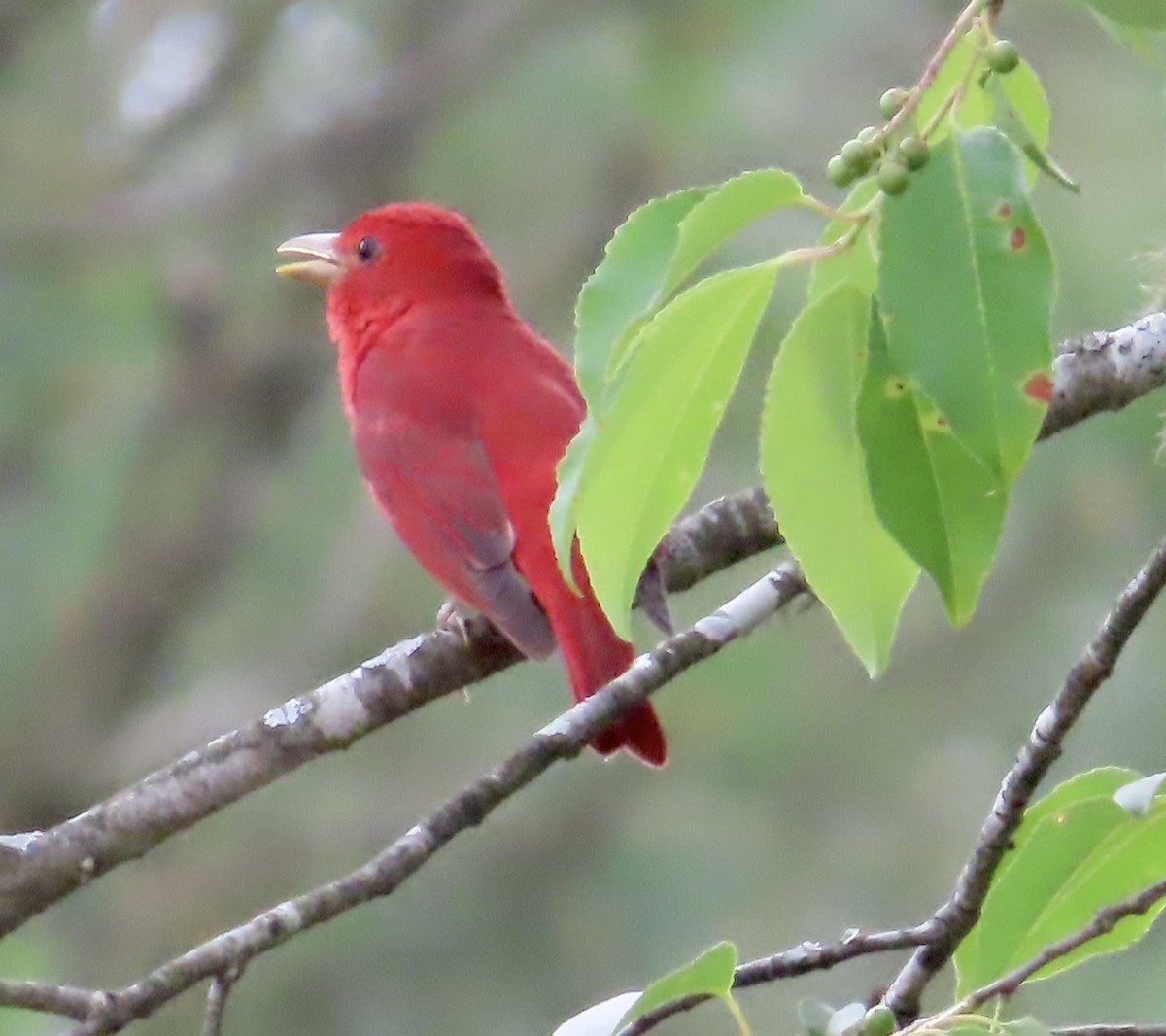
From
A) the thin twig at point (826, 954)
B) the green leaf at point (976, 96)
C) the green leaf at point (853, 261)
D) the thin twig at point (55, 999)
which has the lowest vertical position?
the thin twig at point (826, 954)

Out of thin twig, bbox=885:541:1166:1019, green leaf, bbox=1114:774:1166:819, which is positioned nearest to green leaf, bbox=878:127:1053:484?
green leaf, bbox=1114:774:1166:819

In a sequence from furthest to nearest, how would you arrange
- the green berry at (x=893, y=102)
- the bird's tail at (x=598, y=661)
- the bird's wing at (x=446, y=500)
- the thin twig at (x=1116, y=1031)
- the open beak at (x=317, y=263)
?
the open beak at (x=317, y=263)
the bird's wing at (x=446, y=500)
the bird's tail at (x=598, y=661)
the thin twig at (x=1116, y=1031)
the green berry at (x=893, y=102)

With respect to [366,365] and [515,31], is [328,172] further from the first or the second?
[366,365]

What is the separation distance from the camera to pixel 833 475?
152 centimetres

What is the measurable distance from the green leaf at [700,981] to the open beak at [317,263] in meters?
3.19

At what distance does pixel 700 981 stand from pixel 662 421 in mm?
417

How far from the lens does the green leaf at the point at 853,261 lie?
1439mm

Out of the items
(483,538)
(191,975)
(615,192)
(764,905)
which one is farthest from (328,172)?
(191,975)

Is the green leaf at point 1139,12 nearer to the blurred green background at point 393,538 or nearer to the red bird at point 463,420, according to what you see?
the red bird at point 463,420

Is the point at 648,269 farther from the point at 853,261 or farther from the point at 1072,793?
the point at 1072,793

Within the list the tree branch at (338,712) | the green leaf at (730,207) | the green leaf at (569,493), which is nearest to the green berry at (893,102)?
the green leaf at (730,207)

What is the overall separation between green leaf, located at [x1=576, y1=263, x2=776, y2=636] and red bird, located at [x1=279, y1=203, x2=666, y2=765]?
1.31 m

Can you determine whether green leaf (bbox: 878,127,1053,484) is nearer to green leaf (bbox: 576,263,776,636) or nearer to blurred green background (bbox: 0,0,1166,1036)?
green leaf (bbox: 576,263,776,636)

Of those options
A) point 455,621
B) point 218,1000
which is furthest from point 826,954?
point 455,621
